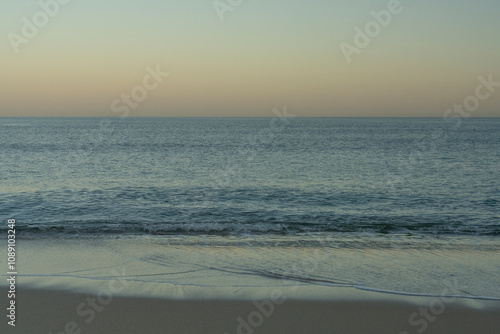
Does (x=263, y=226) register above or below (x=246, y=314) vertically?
above

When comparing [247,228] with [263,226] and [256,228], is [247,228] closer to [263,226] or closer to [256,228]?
[256,228]

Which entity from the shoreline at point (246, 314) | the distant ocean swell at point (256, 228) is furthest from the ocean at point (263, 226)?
the shoreline at point (246, 314)

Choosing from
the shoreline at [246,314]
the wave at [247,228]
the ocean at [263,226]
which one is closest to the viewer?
the shoreline at [246,314]

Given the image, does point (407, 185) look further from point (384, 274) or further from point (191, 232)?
point (384, 274)

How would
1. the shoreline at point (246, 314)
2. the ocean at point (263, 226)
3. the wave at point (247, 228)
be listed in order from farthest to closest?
1. the wave at point (247, 228)
2. the ocean at point (263, 226)
3. the shoreline at point (246, 314)

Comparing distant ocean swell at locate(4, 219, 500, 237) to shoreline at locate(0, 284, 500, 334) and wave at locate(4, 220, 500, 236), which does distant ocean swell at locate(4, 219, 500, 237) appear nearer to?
wave at locate(4, 220, 500, 236)

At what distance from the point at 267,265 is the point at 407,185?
693 inches

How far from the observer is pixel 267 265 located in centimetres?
1105

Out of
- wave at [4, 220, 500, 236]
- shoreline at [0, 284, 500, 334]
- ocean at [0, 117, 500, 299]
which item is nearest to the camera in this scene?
shoreline at [0, 284, 500, 334]

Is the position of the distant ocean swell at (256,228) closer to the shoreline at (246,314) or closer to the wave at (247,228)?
the wave at (247,228)

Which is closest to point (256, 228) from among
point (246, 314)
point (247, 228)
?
point (247, 228)

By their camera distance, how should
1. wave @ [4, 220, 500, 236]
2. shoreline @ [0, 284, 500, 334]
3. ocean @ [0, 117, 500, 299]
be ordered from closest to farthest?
shoreline @ [0, 284, 500, 334] → ocean @ [0, 117, 500, 299] → wave @ [4, 220, 500, 236]

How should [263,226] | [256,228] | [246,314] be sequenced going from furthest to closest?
[263,226], [256,228], [246,314]

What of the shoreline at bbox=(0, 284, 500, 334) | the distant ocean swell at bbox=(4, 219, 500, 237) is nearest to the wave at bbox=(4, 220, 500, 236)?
the distant ocean swell at bbox=(4, 219, 500, 237)
